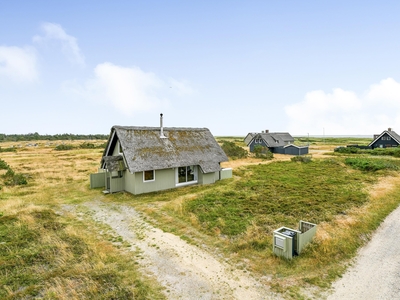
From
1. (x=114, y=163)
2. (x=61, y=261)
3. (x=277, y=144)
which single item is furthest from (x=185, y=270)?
(x=277, y=144)

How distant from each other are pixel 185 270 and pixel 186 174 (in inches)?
529

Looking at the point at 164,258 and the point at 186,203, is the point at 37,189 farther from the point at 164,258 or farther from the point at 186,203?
the point at 164,258

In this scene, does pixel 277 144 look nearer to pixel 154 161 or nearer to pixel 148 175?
pixel 154 161

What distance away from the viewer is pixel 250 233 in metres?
11.0

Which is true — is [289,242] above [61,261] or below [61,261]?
above

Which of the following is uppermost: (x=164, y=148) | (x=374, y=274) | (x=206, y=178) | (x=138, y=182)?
(x=164, y=148)

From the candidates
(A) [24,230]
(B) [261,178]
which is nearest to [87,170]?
(A) [24,230]

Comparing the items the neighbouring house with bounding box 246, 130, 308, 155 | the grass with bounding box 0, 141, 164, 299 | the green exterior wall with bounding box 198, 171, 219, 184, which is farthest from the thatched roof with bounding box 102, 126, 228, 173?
the neighbouring house with bounding box 246, 130, 308, 155

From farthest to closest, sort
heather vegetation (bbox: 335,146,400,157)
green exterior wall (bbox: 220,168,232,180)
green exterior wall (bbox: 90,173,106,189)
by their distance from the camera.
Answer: heather vegetation (bbox: 335,146,400,157) → green exterior wall (bbox: 220,168,232,180) → green exterior wall (bbox: 90,173,106,189)

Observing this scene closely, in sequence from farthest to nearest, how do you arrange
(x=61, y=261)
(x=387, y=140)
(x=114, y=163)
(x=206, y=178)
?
(x=387, y=140) → (x=206, y=178) → (x=114, y=163) → (x=61, y=261)

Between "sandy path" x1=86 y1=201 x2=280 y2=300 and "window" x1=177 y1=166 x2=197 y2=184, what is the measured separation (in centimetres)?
892

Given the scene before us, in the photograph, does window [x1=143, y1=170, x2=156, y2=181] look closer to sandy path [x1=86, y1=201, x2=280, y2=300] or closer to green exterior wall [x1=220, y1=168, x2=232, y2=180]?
sandy path [x1=86, y1=201, x2=280, y2=300]

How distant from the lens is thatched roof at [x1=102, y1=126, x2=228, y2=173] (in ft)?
60.2

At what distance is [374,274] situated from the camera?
25.9ft
